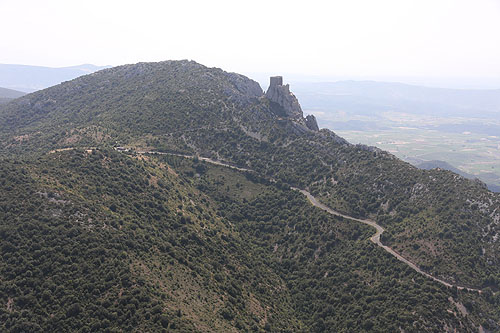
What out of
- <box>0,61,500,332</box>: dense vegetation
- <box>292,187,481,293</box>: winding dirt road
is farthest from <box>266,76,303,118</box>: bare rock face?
<box>292,187,481,293</box>: winding dirt road

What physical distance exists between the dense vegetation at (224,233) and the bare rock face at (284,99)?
17.4 meters

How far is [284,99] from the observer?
17312 centimetres

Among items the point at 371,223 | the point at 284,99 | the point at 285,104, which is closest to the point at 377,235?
the point at 371,223

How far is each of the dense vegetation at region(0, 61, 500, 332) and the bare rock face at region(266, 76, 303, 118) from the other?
17.4 m

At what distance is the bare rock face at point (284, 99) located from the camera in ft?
563

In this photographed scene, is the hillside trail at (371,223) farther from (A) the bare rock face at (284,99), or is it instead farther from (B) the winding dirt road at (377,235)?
(A) the bare rock face at (284,99)

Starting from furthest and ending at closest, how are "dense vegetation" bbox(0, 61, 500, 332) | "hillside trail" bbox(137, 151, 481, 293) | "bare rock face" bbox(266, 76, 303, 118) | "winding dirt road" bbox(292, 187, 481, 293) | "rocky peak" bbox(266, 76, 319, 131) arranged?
"bare rock face" bbox(266, 76, 303, 118), "rocky peak" bbox(266, 76, 319, 131), "hillside trail" bbox(137, 151, 481, 293), "winding dirt road" bbox(292, 187, 481, 293), "dense vegetation" bbox(0, 61, 500, 332)

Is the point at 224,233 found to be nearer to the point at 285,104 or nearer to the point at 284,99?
the point at 285,104

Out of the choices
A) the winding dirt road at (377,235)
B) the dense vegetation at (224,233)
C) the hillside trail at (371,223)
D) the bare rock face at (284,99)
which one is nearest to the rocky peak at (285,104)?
the bare rock face at (284,99)

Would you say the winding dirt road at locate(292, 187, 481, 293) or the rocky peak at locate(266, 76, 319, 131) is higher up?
the rocky peak at locate(266, 76, 319, 131)

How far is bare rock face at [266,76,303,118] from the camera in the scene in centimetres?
17150

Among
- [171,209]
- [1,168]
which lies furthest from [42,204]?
[171,209]

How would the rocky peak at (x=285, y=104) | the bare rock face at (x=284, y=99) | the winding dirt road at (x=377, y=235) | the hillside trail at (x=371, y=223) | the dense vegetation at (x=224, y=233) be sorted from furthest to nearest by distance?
the bare rock face at (x=284, y=99)
the rocky peak at (x=285, y=104)
the hillside trail at (x=371, y=223)
the winding dirt road at (x=377, y=235)
the dense vegetation at (x=224, y=233)

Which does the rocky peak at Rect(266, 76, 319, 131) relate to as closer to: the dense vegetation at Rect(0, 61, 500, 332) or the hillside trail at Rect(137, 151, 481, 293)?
the dense vegetation at Rect(0, 61, 500, 332)
